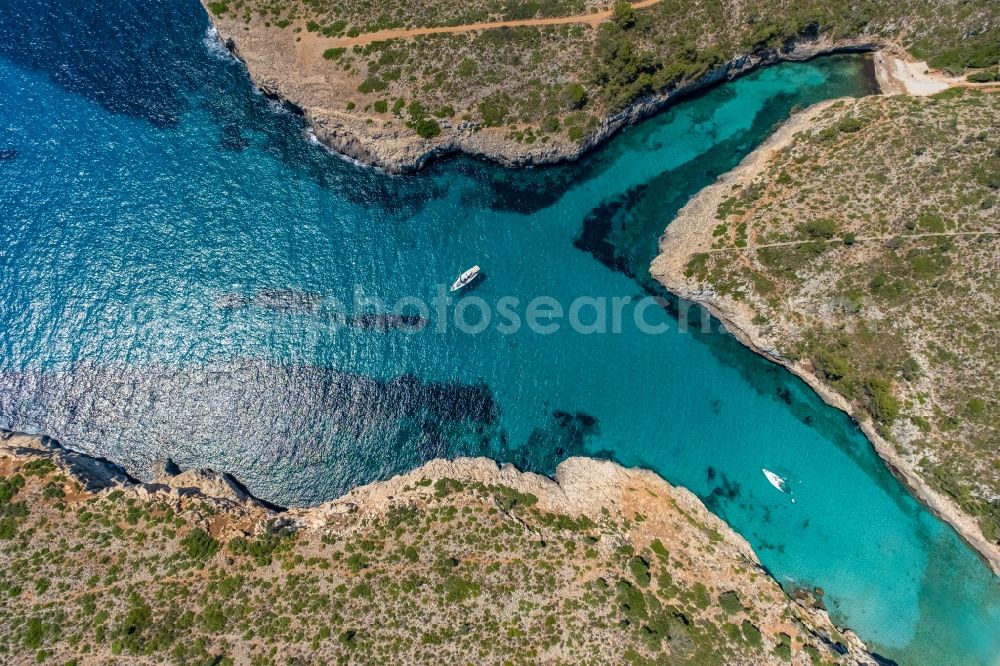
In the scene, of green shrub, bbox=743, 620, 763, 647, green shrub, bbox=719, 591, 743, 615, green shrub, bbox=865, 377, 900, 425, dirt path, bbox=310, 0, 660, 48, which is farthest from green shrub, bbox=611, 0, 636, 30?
green shrub, bbox=743, 620, 763, 647

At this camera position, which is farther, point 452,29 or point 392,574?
point 452,29

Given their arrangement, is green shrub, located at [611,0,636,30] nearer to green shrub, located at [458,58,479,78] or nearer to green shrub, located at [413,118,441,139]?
green shrub, located at [458,58,479,78]

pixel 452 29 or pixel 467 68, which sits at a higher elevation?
pixel 452 29

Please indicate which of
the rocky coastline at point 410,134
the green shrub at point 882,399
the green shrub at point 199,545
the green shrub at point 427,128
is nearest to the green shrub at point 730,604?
the green shrub at point 882,399

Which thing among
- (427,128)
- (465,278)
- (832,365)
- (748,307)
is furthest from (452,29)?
(832,365)

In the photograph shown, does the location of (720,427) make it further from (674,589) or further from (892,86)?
(892,86)

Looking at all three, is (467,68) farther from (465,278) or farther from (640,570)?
(640,570)

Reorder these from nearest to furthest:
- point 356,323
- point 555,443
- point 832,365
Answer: point 832,365 → point 555,443 → point 356,323
